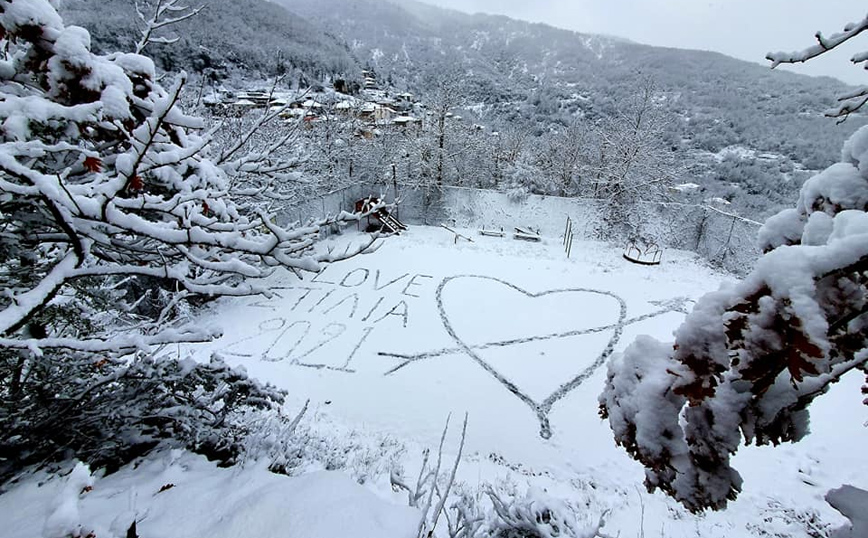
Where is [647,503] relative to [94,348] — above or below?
below

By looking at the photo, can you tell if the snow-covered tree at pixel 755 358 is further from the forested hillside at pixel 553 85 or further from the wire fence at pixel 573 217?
the wire fence at pixel 573 217

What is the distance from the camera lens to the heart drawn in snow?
7031 millimetres

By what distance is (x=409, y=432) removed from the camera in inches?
229

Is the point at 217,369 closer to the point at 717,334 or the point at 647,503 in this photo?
the point at 717,334

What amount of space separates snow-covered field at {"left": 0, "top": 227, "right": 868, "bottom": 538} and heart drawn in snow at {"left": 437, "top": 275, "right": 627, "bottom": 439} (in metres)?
0.04

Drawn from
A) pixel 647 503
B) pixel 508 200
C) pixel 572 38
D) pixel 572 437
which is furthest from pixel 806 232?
pixel 572 38

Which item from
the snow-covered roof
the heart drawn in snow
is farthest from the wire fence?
the heart drawn in snow

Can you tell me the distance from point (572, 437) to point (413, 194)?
14178 mm

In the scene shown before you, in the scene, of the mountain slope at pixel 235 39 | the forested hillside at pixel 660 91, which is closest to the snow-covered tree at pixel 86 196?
the forested hillside at pixel 660 91

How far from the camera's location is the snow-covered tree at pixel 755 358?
0.95 m

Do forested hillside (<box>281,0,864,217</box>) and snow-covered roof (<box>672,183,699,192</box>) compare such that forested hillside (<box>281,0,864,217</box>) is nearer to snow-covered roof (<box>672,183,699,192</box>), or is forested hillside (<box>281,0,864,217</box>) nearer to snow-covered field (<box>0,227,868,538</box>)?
snow-covered roof (<box>672,183,699,192</box>)

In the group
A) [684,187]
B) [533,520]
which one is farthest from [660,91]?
[533,520]

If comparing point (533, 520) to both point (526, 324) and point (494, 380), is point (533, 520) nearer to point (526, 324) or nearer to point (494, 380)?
point (494, 380)

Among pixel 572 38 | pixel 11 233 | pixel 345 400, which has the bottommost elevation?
pixel 345 400
